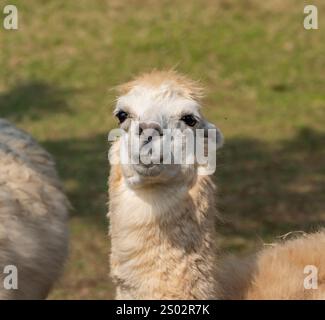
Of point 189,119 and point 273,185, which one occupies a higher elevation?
point 273,185

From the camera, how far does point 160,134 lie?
395 centimetres

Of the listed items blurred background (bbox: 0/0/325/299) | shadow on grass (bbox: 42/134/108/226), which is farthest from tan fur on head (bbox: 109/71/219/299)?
shadow on grass (bbox: 42/134/108/226)

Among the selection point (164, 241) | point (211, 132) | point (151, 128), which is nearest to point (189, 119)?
point (211, 132)

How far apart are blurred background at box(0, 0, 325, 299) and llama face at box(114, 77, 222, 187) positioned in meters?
3.74

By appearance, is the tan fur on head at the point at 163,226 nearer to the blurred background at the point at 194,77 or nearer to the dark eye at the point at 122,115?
the dark eye at the point at 122,115

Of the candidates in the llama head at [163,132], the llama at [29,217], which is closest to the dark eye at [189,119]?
the llama head at [163,132]

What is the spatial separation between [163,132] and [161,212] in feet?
1.18

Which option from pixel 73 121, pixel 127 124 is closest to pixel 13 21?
pixel 73 121

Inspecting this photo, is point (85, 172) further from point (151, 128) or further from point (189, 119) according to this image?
point (151, 128)

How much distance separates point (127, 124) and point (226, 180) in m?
6.59

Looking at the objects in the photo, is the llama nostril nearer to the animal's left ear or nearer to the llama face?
the llama face

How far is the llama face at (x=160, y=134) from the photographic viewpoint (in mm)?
3883

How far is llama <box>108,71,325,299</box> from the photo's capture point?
403 cm

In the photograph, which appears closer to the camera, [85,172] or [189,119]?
[189,119]
